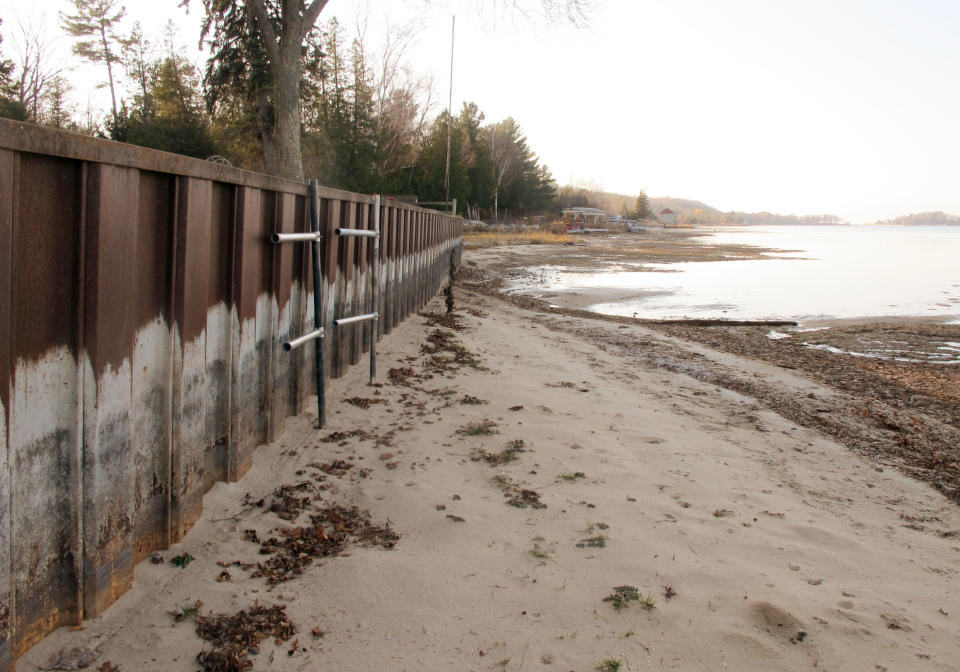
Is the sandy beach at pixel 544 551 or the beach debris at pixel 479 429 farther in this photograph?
the beach debris at pixel 479 429

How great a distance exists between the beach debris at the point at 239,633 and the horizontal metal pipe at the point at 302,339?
1.78 m

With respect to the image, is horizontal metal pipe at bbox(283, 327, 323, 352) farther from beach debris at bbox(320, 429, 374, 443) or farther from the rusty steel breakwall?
beach debris at bbox(320, 429, 374, 443)

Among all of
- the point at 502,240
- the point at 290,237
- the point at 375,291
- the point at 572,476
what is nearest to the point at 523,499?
the point at 572,476

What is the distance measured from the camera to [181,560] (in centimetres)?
301

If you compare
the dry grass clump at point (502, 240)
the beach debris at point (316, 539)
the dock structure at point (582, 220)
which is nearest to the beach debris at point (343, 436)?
the beach debris at point (316, 539)

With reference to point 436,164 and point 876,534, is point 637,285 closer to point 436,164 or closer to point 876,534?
point 876,534

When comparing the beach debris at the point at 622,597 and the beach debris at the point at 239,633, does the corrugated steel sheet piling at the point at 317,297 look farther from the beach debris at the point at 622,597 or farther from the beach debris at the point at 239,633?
the beach debris at the point at 622,597

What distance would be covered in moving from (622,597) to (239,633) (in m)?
1.66

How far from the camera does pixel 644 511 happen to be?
4.07 metres

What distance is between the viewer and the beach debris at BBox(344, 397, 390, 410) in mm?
5691

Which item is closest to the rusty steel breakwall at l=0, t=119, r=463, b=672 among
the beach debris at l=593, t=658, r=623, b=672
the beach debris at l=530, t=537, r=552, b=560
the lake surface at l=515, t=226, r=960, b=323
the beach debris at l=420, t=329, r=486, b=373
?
the beach debris at l=530, t=537, r=552, b=560

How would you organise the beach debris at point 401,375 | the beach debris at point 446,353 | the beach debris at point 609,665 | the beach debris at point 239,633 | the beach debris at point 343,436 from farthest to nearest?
the beach debris at point 446,353
the beach debris at point 401,375
the beach debris at point 343,436
the beach debris at point 609,665
the beach debris at point 239,633

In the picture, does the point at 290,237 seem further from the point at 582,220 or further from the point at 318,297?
the point at 582,220

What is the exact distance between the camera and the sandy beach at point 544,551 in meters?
2.69
